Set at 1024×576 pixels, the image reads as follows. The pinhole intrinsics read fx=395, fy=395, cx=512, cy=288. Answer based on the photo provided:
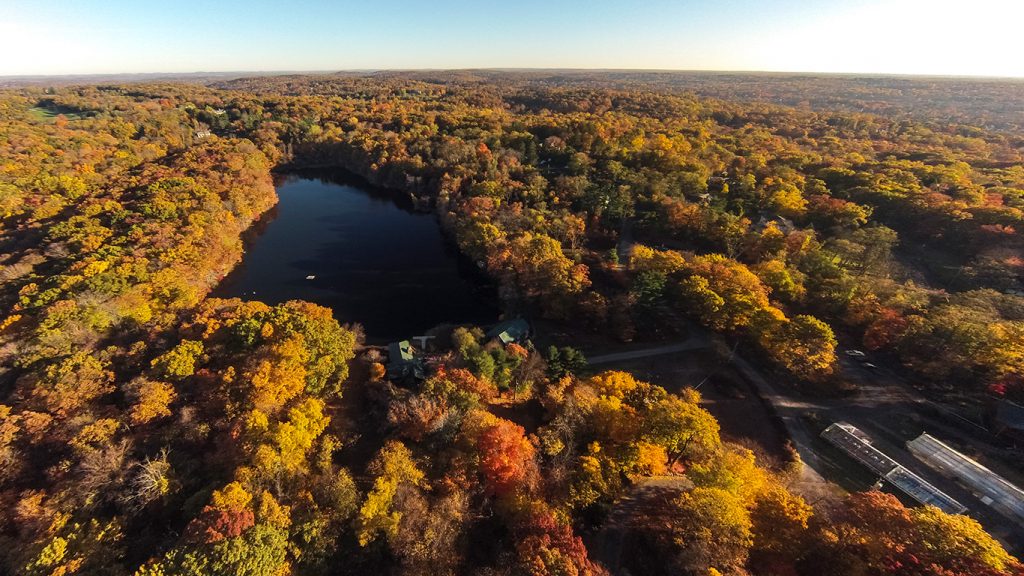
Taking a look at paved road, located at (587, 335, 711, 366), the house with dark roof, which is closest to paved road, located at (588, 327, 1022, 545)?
paved road, located at (587, 335, 711, 366)

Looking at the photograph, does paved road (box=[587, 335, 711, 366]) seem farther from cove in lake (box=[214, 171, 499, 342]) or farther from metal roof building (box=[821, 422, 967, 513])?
cove in lake (box=[214, 171, 499, 342])

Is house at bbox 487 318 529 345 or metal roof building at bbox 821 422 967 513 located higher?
house at bbox 487 318 529 345

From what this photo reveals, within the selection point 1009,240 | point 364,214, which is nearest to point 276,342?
point 364,214

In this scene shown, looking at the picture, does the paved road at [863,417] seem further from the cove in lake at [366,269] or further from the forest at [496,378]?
the cove in lake at [366,269]

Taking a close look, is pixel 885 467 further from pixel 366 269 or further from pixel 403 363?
pixel 366 269

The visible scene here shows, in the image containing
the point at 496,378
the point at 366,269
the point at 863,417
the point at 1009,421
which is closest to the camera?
the point at 1009,421

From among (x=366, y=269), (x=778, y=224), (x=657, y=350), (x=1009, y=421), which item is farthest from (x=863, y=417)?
(x=366, y=269)

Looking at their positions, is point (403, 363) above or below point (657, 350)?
above

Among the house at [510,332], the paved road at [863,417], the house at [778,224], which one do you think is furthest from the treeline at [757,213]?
the house at [510,332]
